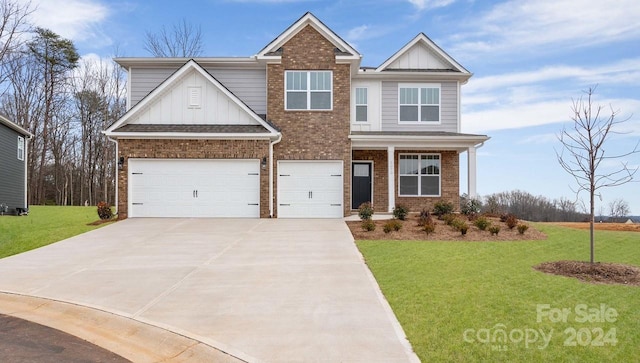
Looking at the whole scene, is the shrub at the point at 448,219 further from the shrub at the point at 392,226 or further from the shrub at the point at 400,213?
the shrub at the point at 392,226

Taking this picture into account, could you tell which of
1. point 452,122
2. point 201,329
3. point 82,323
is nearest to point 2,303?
point 82,323

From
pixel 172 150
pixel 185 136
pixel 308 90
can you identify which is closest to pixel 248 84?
pixel 308 90

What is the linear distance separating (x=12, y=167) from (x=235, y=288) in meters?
23.4

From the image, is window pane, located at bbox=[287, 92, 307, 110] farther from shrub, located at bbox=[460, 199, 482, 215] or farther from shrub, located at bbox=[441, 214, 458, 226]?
shrub, located at bbox=[460, 199, 482, 215]

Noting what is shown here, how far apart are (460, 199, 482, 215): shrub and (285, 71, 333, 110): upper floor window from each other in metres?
6.72

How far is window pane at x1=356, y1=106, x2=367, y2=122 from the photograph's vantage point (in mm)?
20844

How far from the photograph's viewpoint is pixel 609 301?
6965 millimetres

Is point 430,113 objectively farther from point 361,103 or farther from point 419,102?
point 361,103

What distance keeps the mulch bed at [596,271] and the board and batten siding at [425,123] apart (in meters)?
11.8

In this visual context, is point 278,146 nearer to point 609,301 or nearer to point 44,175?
point 609,301

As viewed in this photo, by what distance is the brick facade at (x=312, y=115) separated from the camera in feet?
61.4

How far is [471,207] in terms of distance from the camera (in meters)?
18.4

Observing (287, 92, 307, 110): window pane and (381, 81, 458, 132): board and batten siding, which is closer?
(287, 92, 307, 110): window pane

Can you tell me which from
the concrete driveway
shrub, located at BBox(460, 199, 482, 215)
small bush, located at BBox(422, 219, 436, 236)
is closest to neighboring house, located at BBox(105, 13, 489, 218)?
shrub, located at BBox(460, 199, 482, 215)
